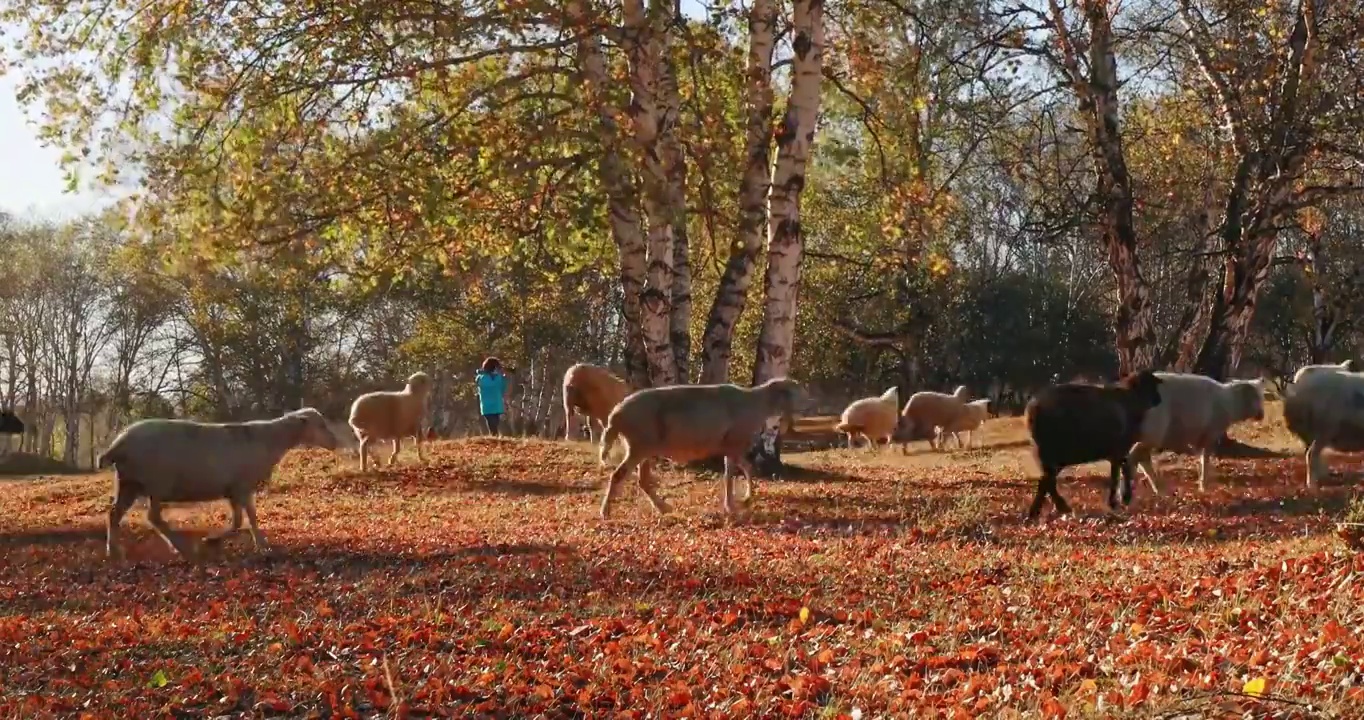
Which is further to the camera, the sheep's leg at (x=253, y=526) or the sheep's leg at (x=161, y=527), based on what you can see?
the sheep's leg at (x=253, y=526)

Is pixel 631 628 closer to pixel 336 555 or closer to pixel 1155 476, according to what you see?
pixel 336 555

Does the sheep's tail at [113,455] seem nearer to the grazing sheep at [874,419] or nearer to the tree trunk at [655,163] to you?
the tree trunk at [655,163]

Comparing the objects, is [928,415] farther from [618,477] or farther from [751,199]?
[618,477]

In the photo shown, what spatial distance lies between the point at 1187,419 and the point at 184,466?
11404mm

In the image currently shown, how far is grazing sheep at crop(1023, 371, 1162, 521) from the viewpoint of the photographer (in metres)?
14.5

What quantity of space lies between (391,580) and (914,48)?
14.2m

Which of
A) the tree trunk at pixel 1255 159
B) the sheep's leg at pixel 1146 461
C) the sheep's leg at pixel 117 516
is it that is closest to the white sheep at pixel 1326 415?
the sheep's leg at pixel 1146 461

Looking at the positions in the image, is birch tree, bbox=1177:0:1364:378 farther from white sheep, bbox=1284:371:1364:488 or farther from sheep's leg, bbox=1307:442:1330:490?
sheep's leg, bbox=1307:442:1330:490

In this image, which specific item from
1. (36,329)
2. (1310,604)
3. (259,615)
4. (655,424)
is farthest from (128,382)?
(1310,604)

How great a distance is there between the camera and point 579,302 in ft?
177

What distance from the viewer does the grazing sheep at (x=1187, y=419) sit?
16.5 meters

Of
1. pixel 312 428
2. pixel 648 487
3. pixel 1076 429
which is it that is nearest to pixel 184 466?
pixel 312 428

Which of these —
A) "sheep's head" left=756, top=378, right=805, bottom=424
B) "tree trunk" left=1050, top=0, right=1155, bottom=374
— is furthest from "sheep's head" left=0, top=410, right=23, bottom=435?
"tree trunk" left=1050, top=0, right=1155, bottom=374

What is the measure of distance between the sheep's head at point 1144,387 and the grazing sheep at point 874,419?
55.6ft
